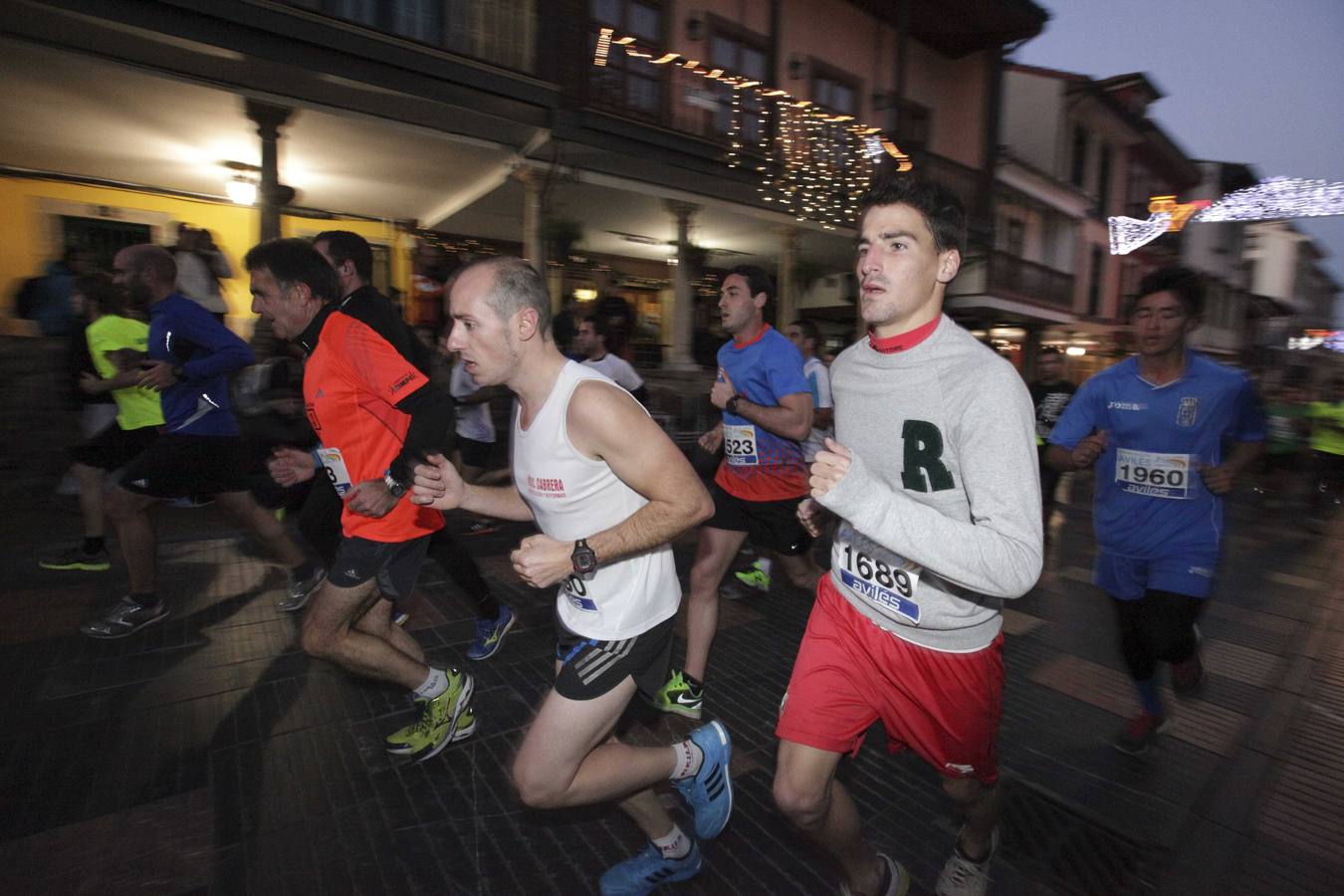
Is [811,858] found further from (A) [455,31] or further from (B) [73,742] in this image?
(A) [455,31]

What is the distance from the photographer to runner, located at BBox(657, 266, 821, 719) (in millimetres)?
3307

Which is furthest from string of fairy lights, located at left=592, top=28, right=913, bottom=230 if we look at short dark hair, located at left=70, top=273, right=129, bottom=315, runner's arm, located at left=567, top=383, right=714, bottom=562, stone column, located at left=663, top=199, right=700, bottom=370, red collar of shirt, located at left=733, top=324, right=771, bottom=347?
runner's arm, located at left=567, top=383, right=714, bottom=562

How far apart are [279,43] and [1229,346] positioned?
41797mm

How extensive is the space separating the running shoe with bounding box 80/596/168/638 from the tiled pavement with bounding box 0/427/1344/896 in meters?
0.08

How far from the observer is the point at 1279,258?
134 feet

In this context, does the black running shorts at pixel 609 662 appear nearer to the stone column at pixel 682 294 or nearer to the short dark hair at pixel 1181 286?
the short dark hair at pixel 1181 286

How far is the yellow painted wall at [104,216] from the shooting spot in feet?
36.7

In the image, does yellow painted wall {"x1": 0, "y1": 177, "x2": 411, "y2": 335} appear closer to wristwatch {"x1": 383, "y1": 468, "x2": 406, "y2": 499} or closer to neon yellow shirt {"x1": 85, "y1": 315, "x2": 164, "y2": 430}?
neon yellow shirt {"x1": 85, "y1": 315, "x2": 164, "y2": 430}

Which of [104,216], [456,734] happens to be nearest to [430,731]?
[456,734]

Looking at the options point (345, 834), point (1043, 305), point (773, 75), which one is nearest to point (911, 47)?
point (773, 75)

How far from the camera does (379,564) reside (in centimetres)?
269

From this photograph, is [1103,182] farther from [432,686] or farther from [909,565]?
[432,686]

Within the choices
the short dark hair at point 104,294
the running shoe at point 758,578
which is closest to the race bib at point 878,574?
the running shoe at point 758,578

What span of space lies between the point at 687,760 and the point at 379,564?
57.6 inches
